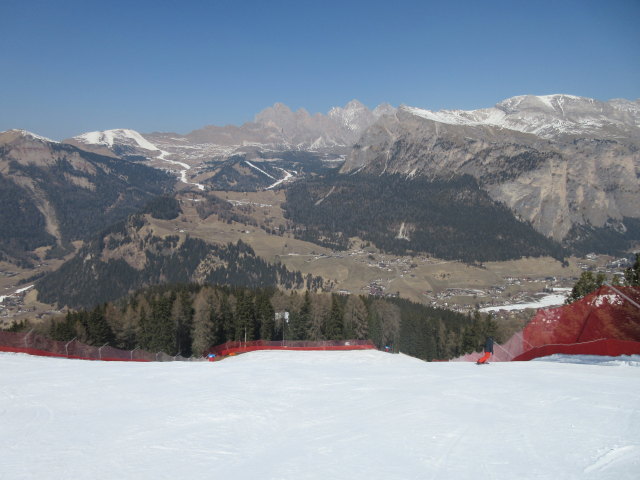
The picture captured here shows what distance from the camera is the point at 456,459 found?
11.9 metres

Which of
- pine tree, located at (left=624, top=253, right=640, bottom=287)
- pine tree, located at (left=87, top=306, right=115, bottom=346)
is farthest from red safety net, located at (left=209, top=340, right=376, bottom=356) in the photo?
pine tree, located at (left=624, top=253, right=640, bottom=287)

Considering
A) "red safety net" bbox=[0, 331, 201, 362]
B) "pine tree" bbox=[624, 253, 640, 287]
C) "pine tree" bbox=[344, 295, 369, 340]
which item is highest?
"pine tree" bbox=[624, 253, 640, 287]

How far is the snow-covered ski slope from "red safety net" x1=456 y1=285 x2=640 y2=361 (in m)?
4.39

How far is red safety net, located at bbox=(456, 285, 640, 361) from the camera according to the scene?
1113 inches

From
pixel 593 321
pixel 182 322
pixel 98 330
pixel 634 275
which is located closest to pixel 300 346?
pixel 593 321

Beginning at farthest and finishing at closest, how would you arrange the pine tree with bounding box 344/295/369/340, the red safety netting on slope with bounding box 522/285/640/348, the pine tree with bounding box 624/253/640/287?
the pine tree with bounding box 344/295/369/340 < the pine tree with bounding box 624/253/640/287 < the red safety netting on slope with bounding box 522/285/640/348

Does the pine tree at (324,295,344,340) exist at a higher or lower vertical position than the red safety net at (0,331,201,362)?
lower

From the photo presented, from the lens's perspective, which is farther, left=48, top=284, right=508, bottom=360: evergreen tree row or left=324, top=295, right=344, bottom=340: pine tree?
left=324, top=295, right=344, bottom=340: pine tree

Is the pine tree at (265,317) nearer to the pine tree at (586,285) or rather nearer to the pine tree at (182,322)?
the pine tree at (182,322)

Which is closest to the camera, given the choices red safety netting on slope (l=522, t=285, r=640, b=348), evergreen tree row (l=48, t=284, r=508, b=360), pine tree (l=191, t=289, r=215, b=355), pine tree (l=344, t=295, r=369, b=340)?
red safety netting on slope (l=522, t=285, r=640, b=348)

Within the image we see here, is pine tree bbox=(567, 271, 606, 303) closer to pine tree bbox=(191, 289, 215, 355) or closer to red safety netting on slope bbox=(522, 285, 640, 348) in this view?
red safety netting on slope bbox=(522, 285, 640, 348)

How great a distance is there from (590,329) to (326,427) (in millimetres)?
23639

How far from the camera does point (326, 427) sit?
15.3 meters

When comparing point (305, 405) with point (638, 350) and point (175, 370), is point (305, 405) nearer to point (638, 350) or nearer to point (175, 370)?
point (175, 370)
